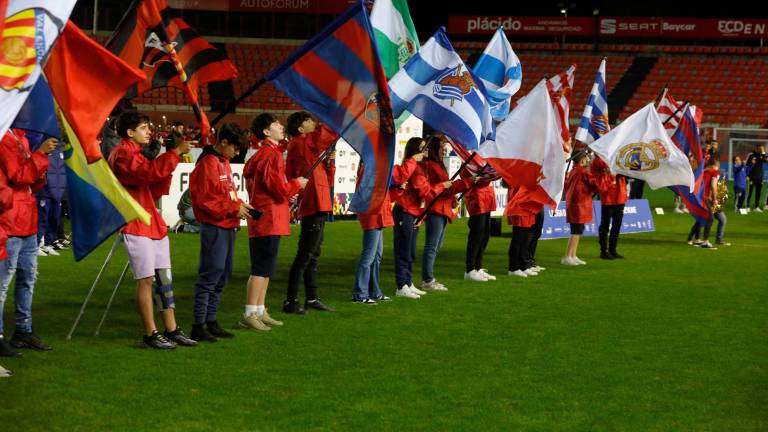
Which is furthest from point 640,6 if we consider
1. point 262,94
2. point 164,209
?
point 164,209

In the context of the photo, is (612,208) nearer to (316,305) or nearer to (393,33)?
(393,33)

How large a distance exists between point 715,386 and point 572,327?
2.37 m

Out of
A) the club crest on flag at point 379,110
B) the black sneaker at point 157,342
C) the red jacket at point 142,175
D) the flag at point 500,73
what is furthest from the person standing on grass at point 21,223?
the flag at point 500,73

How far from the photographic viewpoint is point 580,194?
1555cm

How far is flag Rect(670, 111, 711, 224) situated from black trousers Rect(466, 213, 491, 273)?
4276mm

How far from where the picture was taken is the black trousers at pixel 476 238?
43.3ft

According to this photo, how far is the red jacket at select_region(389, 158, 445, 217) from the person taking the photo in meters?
11.5

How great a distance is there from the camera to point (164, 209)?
18.5 metres

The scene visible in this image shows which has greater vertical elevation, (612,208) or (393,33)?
(393,33)

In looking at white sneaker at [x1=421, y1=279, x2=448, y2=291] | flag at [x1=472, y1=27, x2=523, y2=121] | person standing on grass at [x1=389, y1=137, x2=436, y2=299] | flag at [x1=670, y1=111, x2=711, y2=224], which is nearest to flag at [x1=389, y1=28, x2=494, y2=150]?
person standing on grass at [x1=389, y1=137, x2=436, y2=299]

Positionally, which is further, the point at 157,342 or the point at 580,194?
the point at 580,194

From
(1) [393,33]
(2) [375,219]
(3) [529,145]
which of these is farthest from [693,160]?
(2) [375,219]

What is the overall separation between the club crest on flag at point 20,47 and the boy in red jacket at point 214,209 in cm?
378

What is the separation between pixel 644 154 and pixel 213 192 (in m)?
8.30
